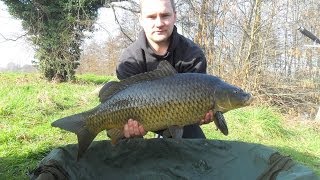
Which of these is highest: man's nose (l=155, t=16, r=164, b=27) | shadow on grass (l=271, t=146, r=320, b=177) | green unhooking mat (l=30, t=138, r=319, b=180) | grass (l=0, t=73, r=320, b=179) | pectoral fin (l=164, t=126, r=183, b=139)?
man's nose (l=155, t=16, r=164, b=27)

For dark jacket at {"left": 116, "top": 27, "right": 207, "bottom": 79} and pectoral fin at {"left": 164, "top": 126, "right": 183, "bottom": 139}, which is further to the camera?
dark jacket at {"left": 116, "top": 27, "right": 207, "bottom": 79}

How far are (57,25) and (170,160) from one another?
761cm

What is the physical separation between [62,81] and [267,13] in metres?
5.01

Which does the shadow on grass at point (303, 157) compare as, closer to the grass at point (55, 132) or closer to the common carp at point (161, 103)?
the grass at point (55, 132)

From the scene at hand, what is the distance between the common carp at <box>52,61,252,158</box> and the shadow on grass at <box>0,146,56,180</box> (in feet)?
2.89

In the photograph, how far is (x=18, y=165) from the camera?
253cm

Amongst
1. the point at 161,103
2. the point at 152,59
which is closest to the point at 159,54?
the point at 152,59

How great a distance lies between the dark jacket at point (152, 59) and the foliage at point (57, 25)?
7120 mm

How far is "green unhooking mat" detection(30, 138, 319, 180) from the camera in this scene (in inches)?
76.0

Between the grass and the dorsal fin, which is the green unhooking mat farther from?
the grass

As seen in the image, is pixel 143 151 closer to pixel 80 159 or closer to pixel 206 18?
pixel 80 159

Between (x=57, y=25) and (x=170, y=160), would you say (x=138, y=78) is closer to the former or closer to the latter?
(x=170, y=160)

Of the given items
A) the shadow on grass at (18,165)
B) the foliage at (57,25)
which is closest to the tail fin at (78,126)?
the shadow on grass at (18,165)

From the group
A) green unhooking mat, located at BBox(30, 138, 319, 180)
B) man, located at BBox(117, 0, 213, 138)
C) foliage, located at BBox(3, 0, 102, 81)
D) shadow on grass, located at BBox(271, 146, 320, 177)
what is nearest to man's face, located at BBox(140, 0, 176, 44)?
man, located at BBox(117, 0, 213, 138)
